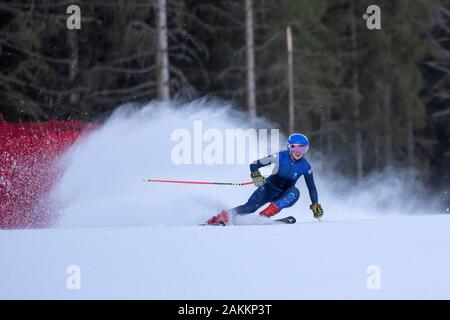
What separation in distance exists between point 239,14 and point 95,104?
211 inches

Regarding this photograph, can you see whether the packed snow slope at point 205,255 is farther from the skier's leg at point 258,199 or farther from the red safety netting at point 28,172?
the red safety netting at point 28,172

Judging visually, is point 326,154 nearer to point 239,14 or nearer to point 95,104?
point 239,14

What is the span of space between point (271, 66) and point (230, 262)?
22461mm

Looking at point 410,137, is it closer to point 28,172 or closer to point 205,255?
point 28,172

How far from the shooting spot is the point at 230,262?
335 inches

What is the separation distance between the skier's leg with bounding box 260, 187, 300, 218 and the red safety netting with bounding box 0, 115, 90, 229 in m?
3.98

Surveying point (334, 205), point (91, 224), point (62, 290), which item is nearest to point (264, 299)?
point (62, 290)

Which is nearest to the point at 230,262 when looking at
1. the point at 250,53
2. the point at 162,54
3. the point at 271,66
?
the point at 162,54

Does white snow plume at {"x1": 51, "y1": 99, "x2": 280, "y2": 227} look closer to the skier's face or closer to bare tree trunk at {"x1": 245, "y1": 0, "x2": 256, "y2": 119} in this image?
the skier's face


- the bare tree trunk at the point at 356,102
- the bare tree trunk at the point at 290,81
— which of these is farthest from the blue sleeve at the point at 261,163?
the bare tree trunk at the point at 356,102

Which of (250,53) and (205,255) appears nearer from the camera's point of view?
(205,255)

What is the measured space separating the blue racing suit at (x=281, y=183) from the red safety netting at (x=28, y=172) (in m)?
3.73

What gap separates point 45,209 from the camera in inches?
592

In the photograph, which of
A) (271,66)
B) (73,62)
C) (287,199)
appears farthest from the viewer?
(271,66)
